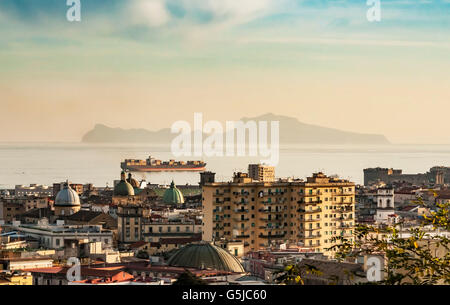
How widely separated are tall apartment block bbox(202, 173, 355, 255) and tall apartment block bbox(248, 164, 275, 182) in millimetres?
3769

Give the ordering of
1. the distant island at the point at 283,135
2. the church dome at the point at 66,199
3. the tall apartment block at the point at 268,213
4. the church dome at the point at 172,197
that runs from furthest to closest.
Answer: the church dome at the point at 172,197 < the church dome at the point at 66,199 < the tall apartment block at the point at 268,213 < the distant island at the point at 283,135

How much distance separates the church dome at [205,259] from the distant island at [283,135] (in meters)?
1.71

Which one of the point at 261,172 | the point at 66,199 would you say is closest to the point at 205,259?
the point at 261,172

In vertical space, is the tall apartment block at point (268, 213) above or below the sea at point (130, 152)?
below

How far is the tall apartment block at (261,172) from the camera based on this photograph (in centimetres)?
2400

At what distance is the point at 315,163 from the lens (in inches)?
607

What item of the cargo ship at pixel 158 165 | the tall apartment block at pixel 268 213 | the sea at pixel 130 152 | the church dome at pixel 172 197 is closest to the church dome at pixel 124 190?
the church dome at pixel 172 197

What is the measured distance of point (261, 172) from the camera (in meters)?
24.2

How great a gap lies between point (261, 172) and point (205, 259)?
34.3ft

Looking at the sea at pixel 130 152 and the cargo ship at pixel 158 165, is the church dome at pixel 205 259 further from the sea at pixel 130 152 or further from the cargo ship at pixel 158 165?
the cargo ship at pixel 158 165

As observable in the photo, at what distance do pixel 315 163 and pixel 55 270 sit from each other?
4.85 metres

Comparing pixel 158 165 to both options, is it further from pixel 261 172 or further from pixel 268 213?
pixel 268 213

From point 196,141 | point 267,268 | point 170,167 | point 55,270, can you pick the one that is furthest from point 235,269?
point 170,167
